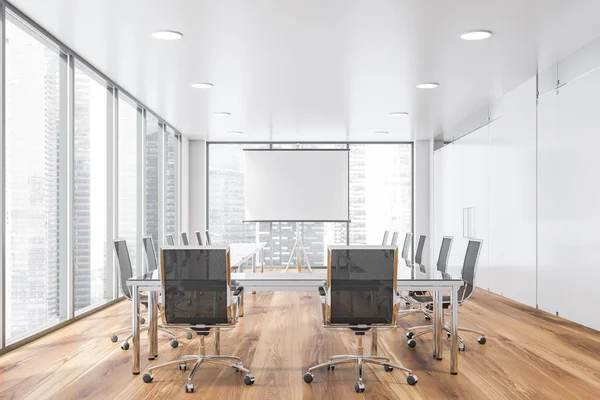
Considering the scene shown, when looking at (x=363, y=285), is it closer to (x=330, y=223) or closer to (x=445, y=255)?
(x=445, y=255)

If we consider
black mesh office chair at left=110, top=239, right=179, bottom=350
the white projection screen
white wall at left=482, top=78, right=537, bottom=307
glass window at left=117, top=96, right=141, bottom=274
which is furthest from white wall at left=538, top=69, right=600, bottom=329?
glass window at left=117, top=96, right=141, bottom=274

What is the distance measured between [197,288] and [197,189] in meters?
8.90

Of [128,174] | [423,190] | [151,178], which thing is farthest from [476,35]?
[423,190]

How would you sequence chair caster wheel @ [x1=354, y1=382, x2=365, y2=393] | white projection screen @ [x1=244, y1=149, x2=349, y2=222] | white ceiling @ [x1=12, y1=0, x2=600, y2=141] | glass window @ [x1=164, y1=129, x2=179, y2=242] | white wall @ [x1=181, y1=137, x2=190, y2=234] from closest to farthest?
chair caster wheel @ [x1=354, y1=382, x2=365, y2=393]
white ceiling @ [x1=12, y1=0, x2=600, y2=141]
glass window @ [x1=164, y1=129, x2=179, y2=242]
white projection screen @ [x1=244, y1=149, x2=349, y2=222]
white wall @ [x1=181, y1=137, x2=190, y2=234]

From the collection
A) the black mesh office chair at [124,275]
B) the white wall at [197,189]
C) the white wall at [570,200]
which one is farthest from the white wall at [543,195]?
the white wall at [197,189]

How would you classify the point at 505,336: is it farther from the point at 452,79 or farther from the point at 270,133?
the point at 270,133

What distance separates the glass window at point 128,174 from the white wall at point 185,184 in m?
3.29

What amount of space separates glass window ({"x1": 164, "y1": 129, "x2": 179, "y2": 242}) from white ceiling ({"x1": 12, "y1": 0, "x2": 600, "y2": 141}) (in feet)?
6.65

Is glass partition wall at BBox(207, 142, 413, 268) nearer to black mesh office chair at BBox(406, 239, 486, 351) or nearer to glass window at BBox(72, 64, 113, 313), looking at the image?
glass window at BBox(72, 64, 113, 313)

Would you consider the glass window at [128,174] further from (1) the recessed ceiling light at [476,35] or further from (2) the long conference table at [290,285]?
(1) the recessed ceiling light at [476,35]

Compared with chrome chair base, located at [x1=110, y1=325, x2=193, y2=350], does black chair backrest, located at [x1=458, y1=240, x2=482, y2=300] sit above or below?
above

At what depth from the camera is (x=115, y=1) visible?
4.48 metres

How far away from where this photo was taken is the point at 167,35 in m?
5.27

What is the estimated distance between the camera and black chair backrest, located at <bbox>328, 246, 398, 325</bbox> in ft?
12.7
